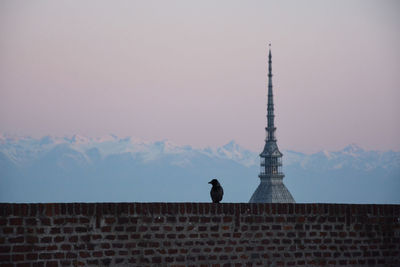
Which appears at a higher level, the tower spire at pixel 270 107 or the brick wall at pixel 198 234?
the tower spire at pixel 270 107

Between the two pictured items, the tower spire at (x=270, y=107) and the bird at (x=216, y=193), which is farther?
the tower spire at (x=270, y=107)

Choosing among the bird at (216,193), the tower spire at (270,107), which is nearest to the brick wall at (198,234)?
the bird at (216,193)

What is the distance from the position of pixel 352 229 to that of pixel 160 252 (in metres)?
3.00

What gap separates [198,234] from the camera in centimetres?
1199

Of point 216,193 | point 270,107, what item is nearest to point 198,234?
point 216,193

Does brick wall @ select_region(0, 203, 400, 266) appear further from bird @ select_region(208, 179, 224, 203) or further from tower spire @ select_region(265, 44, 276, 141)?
tower spire @ select_region(265, 44, 276, 141)

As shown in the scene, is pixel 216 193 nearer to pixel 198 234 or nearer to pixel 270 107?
pixel 198 234

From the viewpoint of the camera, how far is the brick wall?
1093 centimetres

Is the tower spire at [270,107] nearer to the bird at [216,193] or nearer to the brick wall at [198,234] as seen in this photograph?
the brick wall at [198,234]

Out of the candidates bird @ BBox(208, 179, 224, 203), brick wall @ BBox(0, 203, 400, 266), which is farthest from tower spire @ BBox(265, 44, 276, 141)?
bird @ BBox(208, 179, 224, 203)

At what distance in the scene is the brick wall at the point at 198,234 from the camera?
35.9 ft

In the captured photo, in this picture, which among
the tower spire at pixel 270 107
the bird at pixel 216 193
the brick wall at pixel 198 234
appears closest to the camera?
the brick wall at pixel 198 234

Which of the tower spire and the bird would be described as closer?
the bird

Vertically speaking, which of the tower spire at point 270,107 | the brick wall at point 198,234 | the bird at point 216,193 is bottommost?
the brick wall at point 198,234
